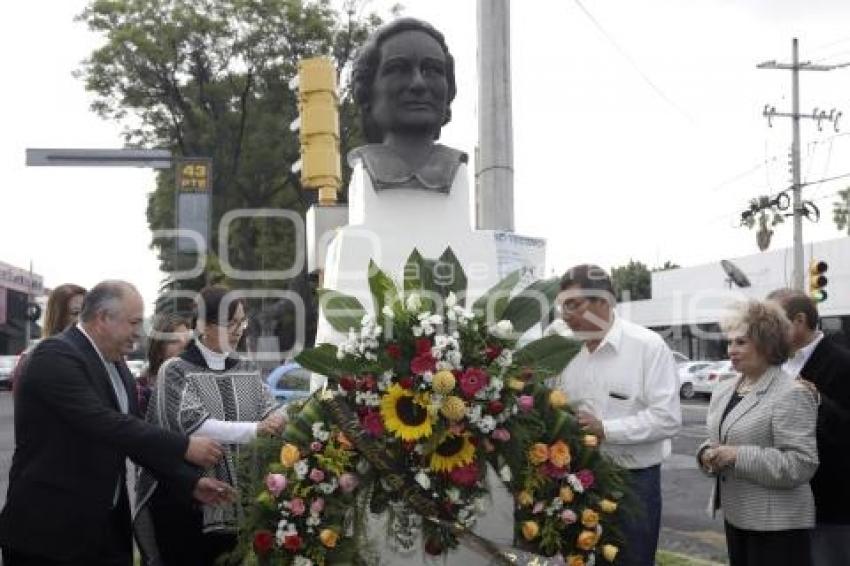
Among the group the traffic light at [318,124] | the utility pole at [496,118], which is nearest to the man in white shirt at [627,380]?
the utility pole at [496,118]

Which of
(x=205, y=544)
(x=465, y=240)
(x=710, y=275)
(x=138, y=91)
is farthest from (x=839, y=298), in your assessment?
(x=205, y=544)

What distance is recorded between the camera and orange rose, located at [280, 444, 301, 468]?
3.30 metres

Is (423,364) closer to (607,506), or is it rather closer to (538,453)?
(538,453)

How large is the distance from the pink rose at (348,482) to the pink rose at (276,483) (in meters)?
0.20

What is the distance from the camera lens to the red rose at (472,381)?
324 centimetres

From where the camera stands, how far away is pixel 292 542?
3234 millimetres

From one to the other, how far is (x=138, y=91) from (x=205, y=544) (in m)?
22.3

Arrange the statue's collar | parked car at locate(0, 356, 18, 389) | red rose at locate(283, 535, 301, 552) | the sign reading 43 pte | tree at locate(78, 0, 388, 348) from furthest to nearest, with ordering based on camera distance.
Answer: parked car at locate(0, 356, 18, 389), tree at locate(78, 0, 388, 348), the sign reading 43 pte, the statue's collar, red rose at locate(283, 535, 301, 552)

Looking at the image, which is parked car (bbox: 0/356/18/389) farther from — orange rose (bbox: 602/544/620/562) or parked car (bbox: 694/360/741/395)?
orange rose (bbox: 602/544/620/562)

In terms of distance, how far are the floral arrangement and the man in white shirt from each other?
539mm

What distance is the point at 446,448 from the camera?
10.8ft

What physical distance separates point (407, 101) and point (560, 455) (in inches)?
92.5

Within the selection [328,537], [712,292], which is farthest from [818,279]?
[328,537]

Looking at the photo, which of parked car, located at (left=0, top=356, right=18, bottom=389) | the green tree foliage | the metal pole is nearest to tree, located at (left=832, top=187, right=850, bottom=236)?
the green tree foliage
